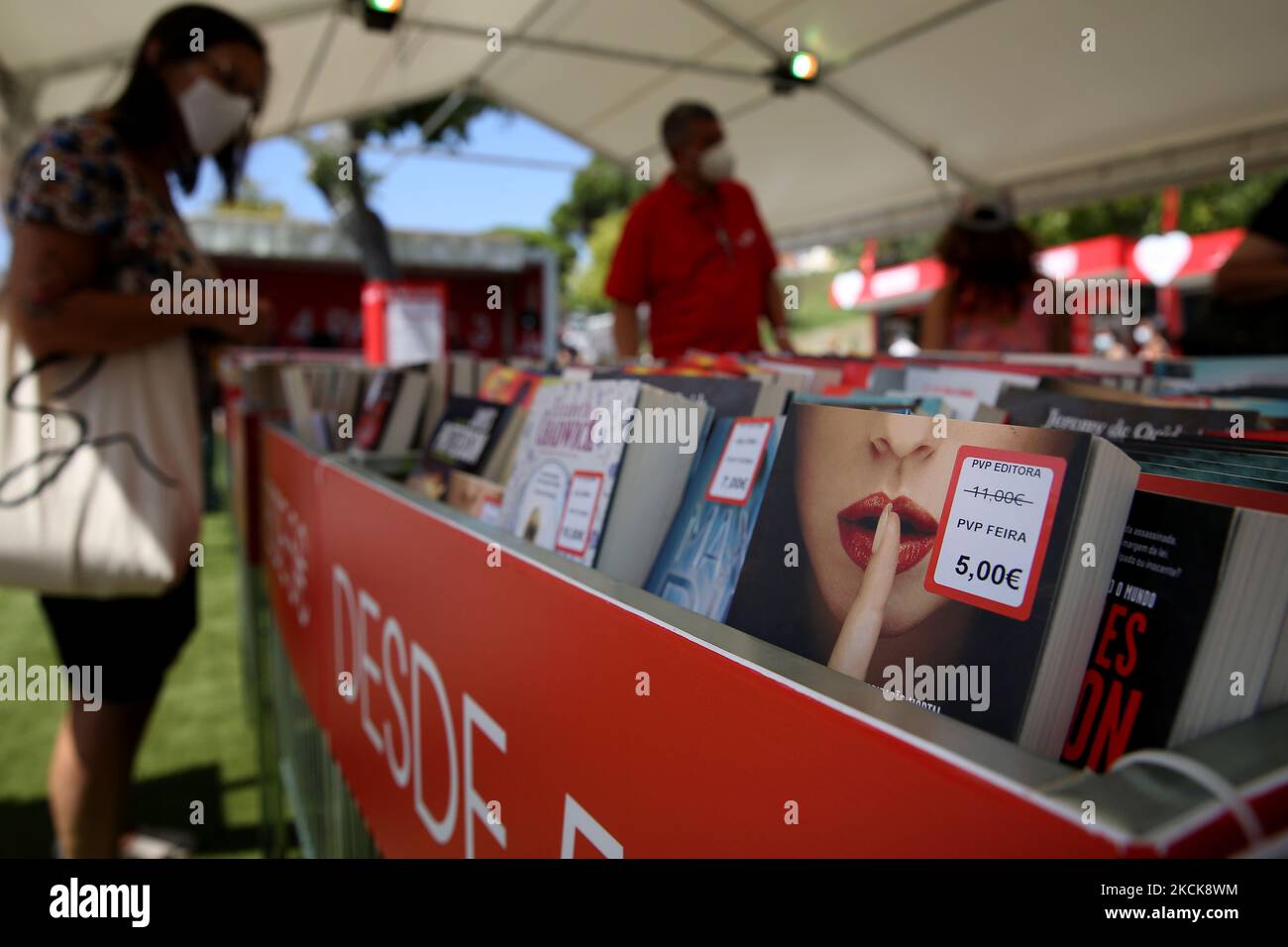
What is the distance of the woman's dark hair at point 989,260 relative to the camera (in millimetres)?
2568

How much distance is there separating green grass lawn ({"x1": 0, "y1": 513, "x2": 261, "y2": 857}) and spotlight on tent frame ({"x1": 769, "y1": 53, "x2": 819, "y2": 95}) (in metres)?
4.78

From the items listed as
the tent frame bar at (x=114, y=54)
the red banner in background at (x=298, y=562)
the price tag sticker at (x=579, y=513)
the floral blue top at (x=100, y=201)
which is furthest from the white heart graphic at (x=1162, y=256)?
the price tag sticker at (x=579, y=513)

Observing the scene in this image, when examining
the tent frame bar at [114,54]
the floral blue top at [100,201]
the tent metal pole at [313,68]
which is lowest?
the floral blue top at [100,201]

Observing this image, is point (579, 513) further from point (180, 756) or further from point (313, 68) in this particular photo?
point (313, 68)

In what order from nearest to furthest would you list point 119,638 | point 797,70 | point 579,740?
point 579,740
point 119,638
point 797,70

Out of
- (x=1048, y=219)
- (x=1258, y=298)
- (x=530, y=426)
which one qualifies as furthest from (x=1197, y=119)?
(x=1048, y=219)

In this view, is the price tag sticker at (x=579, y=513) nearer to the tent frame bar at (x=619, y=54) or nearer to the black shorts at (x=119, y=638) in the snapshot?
the black shorts at (x=119, y=638)

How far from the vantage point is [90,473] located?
149 centimetres

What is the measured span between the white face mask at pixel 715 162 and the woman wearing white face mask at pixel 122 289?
4.20 feet

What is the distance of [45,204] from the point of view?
56.7 inches

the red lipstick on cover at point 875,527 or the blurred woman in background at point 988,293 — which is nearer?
the red lipstick on cover at point 875,527

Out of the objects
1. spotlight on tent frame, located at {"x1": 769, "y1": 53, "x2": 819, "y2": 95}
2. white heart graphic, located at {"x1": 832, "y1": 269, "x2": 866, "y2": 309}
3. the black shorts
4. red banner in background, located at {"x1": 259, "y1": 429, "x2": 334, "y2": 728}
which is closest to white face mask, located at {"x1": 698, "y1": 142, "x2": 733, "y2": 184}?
red banner in background, located at {"x1": 259, "y1": 429, "x2": 334, "y2": 728}

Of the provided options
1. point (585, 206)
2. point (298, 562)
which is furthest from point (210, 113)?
point (585, 206)

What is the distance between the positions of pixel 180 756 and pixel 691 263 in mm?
2443
